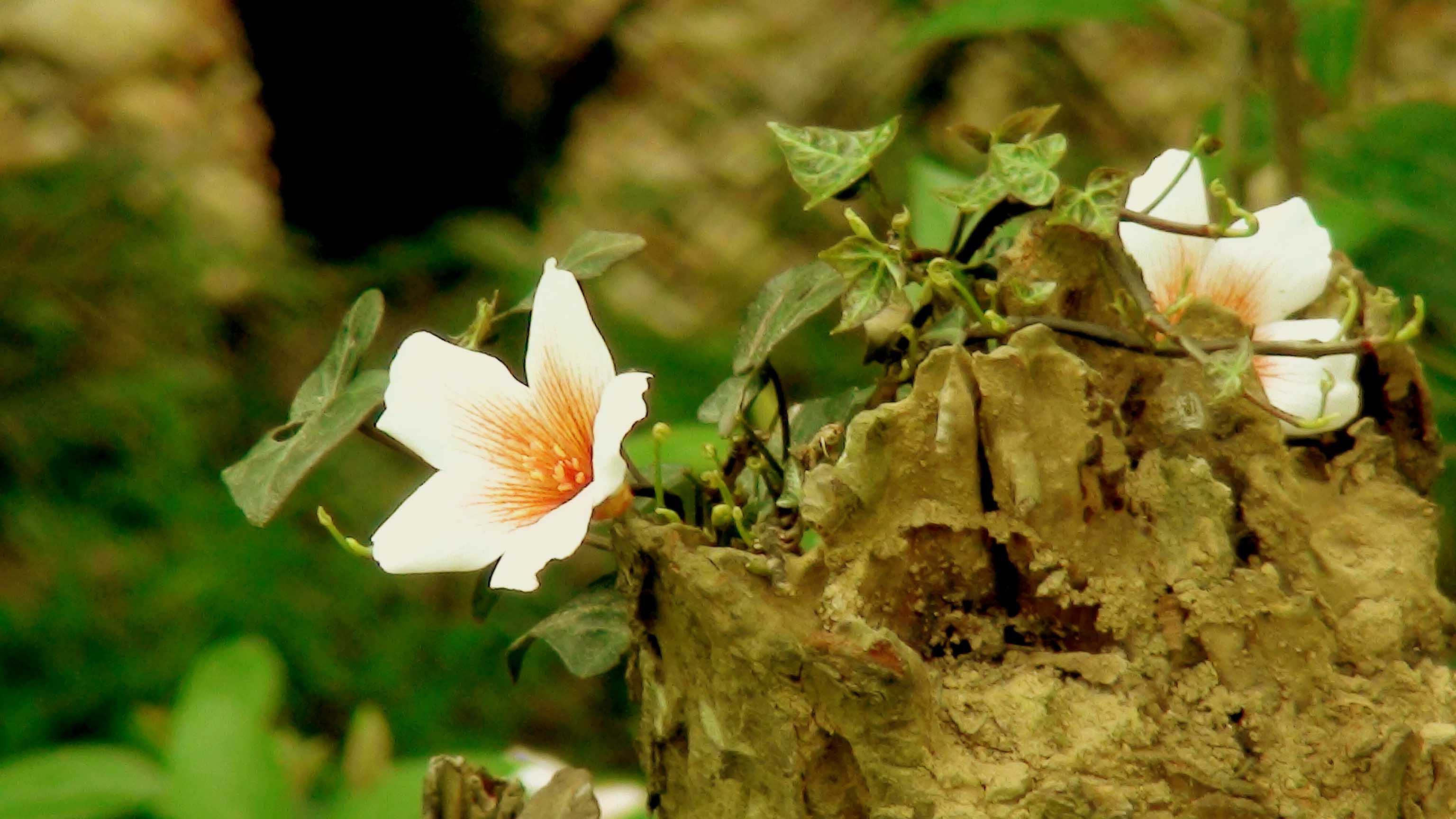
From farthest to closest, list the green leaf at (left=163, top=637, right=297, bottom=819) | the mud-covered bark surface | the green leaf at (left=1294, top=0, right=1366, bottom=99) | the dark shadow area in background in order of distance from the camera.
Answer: the dark shadow area in background
the green leaf at (left=1294, top=0, right=1366, bottom=99)
the green leaf at (left=163, top=637, right=297, bottom=819)
the mud-covered bark surface

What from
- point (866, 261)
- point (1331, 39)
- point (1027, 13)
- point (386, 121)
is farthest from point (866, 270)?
point (386, 121)

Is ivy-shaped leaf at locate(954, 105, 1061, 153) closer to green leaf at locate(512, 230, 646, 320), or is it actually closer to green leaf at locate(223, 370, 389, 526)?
green leaf at locate(512, 230, 646, 320)

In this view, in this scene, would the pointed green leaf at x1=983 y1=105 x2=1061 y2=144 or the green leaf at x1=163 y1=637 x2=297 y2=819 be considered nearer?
the pointed green leaf at x1=983 y1=105 x2=1061 y2=144

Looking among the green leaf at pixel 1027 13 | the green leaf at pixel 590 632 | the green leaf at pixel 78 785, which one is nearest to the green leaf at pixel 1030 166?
the green leaf at pixel 590 632

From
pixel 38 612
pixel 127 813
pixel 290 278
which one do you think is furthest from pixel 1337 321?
pixel 290 278

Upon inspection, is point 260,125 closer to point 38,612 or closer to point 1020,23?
point 38,612

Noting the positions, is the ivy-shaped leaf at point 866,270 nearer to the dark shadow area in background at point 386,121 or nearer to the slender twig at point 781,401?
the slender twig at point 781,401

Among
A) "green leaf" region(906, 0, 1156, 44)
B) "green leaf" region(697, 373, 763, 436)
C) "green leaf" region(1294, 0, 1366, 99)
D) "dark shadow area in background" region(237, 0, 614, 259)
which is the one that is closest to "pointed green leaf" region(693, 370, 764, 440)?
"green leaf" region(697, 373, 763, 436)
